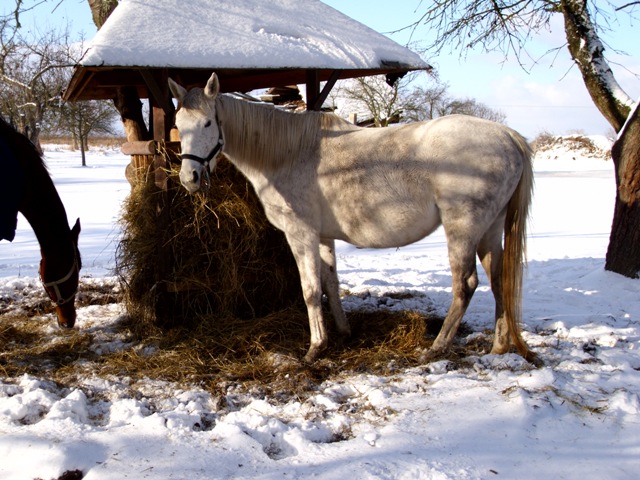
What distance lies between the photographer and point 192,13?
4.46 m

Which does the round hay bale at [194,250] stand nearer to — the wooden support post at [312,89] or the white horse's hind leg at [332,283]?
the white horse's hind leg at [332,283]

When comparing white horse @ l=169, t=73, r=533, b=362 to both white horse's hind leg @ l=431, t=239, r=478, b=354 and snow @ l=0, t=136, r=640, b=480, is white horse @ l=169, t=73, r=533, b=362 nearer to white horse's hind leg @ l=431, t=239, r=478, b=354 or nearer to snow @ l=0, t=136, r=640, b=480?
white horse's hind leg @ l=431, t=239, r=478, b=354

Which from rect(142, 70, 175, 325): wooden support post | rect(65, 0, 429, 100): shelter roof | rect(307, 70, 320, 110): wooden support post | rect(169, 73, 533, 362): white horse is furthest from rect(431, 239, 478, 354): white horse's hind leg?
rect(142, 70, 175, 325): wooden support post

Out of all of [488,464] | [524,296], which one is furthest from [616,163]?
[488,464]

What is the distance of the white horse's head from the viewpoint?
338cm

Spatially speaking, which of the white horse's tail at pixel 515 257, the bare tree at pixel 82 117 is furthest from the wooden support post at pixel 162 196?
the bare tree at pixel 82 117

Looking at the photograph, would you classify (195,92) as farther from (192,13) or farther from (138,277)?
(138,277)

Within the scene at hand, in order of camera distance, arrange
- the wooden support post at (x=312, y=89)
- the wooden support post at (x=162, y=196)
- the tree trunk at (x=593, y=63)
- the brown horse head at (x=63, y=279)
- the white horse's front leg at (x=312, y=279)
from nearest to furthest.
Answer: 1. the white horse's front leg at (x=312, y=279)
2. the brown horse head at (x=63, y=279)
3. the wooden support post at (x=162, y=196)
4. the wooden support post at (x=312, y=89)
5. the tree trunk at (x=593, y=63)

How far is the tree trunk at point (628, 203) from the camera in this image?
5.50 metres

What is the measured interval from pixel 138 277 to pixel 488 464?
11.0ft

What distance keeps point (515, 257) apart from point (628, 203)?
2.87 m

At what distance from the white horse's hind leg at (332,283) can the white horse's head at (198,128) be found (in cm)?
124

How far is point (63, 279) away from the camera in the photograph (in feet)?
13.1

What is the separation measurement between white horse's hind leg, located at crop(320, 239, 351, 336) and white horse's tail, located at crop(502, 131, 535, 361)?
1.34 metres
